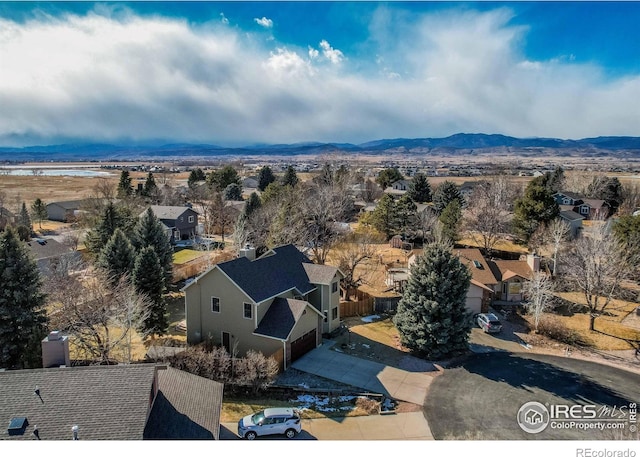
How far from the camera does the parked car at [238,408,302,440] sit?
1722cm

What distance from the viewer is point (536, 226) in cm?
5181

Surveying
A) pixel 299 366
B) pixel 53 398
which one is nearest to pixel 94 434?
pixel 53 398

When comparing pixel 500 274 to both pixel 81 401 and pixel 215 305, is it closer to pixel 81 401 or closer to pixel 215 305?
pixel 215 305

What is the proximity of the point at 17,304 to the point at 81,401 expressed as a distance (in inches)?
566

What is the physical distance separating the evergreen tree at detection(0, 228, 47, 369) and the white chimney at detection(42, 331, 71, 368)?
23.1ft

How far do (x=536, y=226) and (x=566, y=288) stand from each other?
13.5 meters

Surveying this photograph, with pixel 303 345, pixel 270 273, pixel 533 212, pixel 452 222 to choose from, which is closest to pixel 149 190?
pixel 452 222

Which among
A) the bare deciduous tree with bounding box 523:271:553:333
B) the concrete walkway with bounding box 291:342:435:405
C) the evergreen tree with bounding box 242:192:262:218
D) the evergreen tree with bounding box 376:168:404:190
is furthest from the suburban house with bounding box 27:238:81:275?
the evergreen tree with bounding box 376:168:404:190

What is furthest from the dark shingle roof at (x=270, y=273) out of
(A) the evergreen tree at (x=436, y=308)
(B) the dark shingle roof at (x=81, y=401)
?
(B) the dark shingle roof at (x=81, y=401)

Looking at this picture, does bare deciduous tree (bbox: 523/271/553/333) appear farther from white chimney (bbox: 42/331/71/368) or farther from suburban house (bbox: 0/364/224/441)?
white chimney (bbox: 42/331/71/368)

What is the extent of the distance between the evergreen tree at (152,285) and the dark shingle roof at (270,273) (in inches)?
251

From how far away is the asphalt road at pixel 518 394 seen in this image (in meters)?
18.3

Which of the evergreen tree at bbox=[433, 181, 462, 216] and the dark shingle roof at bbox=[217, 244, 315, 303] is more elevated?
the evergreen tree at bbox=[433, 181, 462, 216]

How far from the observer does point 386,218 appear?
5594cm
